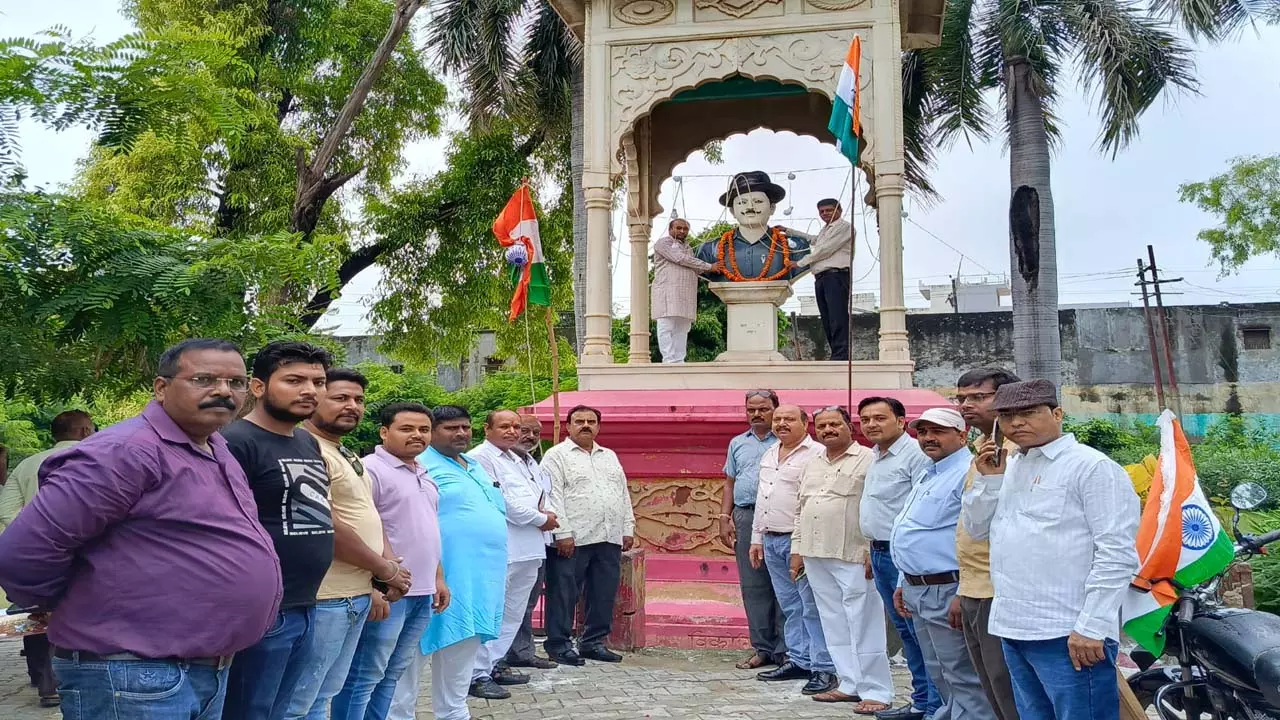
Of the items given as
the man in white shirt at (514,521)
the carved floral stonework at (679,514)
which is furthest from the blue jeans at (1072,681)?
the carved floral stonework at (679,514)

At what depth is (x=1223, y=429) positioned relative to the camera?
2672 cm

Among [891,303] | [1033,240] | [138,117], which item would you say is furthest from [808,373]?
[1033,240]

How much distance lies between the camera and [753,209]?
383 inches

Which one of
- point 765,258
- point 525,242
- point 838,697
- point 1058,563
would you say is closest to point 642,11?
point 525,242

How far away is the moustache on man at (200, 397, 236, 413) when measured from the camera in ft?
8.87

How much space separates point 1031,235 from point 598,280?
774 cm

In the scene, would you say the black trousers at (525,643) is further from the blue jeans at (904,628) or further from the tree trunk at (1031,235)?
the tree trunk at (1031,235)

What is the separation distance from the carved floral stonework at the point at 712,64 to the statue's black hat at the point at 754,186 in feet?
3.67

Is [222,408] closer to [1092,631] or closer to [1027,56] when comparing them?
[1092,631]

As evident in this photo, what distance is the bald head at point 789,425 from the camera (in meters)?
6.19

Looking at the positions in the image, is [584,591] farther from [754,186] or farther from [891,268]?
[754,186]

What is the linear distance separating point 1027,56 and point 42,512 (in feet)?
47.4

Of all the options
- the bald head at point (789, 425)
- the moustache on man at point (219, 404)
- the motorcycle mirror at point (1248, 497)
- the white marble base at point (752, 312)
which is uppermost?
the white marble base at point (752, 312)

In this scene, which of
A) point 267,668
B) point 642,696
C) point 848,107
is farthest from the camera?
point 848,107
